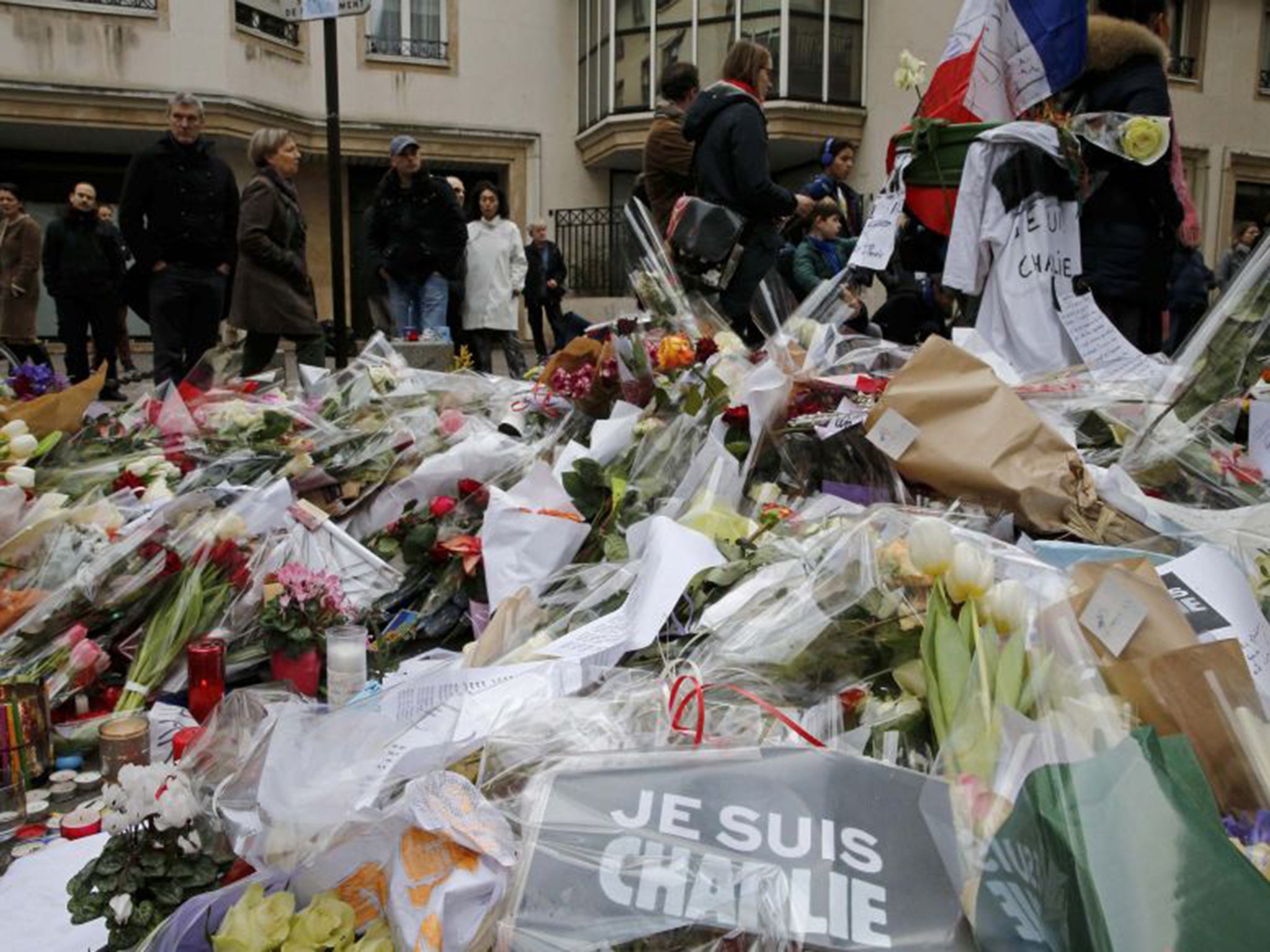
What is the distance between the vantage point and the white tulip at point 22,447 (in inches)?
125

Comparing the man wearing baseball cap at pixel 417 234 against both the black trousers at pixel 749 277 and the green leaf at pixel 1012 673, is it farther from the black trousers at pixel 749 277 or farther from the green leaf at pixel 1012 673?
the green leaf at pixel 1012 673

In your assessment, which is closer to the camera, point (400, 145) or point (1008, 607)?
point (1008, 607)

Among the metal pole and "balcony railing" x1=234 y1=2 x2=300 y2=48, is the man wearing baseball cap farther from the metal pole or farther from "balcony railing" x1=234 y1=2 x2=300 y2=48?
"balcony railing" x1=234 y1=2 x2=300 y2=48

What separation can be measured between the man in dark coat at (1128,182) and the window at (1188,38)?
51.0ft

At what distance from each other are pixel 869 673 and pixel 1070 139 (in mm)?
2552

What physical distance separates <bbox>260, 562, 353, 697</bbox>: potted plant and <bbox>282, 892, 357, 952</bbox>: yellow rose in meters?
1.40

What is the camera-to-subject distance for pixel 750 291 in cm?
475

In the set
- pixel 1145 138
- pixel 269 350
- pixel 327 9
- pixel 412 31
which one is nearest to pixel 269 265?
pixel 269 350

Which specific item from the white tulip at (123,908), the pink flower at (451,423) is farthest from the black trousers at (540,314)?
the white tulip at (123,908)

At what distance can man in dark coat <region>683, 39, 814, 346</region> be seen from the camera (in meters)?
4.74

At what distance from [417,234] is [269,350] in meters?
1.83

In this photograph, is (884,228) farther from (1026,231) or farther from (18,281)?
(18,281)

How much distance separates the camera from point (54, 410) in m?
3.52

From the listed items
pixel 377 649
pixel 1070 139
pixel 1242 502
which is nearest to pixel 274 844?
pixel 377 649
